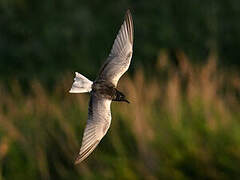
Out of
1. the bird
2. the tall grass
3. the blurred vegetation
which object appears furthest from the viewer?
the blurred vegetation

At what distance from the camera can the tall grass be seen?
570 cm

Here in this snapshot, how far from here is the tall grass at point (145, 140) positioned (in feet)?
18.7

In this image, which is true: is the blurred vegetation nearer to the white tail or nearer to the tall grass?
the tall grass

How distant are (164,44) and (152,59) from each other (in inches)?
21.4

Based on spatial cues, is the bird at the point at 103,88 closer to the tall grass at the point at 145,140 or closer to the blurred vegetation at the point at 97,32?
the tall grass at the point at 145,140

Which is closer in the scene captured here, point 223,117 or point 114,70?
point 114,70

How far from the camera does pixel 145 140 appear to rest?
5715 millimetres

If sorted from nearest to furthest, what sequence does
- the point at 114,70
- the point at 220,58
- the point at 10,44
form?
the point at 114,70 → the point at 220,58 → the point at 10,44

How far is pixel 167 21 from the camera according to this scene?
12.7 meters

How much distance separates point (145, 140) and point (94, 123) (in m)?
2.94

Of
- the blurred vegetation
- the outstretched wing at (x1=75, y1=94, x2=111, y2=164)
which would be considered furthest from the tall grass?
the blurred vegetation

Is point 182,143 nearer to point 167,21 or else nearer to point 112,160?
point 112,160

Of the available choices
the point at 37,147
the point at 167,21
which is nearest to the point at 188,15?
the point at 167,21

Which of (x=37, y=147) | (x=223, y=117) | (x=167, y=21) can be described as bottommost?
(x=37, y=147)
